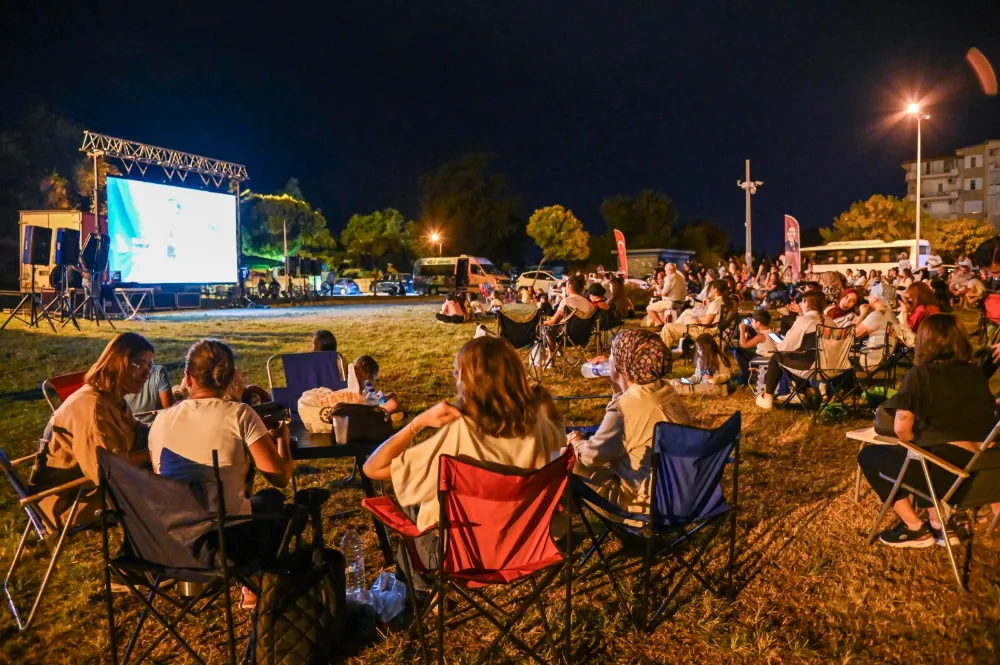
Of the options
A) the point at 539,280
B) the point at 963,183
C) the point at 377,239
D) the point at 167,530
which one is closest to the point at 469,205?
the point at 377,239

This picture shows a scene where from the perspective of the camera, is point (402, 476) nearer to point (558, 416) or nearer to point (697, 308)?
point (558, 416)

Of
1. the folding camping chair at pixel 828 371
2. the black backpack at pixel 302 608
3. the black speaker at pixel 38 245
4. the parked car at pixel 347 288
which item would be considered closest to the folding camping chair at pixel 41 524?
the black backpack at pixel 302 608

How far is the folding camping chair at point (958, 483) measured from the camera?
114 inches

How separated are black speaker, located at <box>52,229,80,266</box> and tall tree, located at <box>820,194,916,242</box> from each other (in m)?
50.9

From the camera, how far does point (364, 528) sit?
A: 3760mm

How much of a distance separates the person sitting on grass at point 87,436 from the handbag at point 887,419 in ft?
10.6

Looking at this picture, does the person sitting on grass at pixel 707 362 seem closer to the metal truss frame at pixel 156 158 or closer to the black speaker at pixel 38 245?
the black speaker at pixel 38 245

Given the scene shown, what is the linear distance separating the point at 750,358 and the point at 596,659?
18.1 feet

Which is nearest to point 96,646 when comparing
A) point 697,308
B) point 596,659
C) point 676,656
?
point 596,659

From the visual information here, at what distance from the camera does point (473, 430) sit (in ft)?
7.89

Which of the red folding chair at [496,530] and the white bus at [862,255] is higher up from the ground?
the white bus at [862,255]

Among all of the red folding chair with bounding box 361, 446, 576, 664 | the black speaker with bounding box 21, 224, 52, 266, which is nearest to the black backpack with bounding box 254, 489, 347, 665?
the red folding chair with bounding box 361, 446, 576, 664

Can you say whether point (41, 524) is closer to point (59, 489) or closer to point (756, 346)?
point (59, 489)

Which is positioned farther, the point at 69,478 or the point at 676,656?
the point at 69,478
